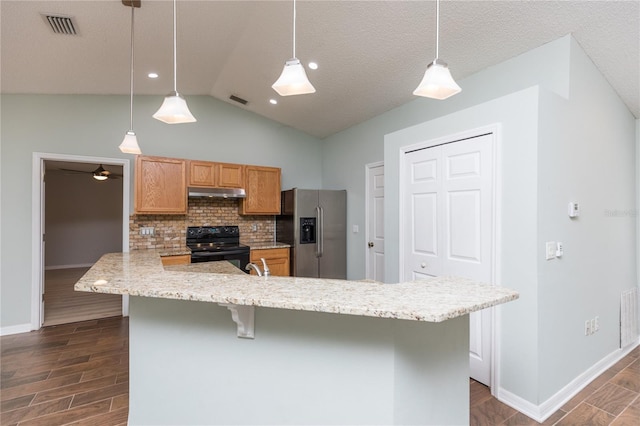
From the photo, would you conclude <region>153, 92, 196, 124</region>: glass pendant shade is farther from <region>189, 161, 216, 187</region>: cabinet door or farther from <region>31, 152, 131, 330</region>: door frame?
<region>31, 152, 131, 330</region>: door frame

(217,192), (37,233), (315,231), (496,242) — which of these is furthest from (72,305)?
(496,242)

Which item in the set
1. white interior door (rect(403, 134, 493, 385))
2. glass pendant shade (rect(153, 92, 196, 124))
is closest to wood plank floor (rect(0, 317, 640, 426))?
white interior door (rect(403, 134, 493, 385))

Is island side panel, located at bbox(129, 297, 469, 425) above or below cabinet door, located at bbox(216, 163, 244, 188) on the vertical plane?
below

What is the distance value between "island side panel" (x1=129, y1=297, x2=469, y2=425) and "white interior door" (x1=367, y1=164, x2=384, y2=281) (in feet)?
9.96

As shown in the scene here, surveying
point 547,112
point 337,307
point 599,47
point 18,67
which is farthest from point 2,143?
point 599,47

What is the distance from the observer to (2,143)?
11.5ft

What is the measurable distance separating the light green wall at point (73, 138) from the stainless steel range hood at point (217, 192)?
659mm

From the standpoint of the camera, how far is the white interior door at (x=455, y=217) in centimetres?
242

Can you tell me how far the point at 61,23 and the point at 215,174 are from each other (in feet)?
7.67

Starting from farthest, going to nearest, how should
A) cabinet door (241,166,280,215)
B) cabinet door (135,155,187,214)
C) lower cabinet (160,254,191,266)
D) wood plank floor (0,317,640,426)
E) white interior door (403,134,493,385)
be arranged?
cabinet door (241,166,280,215), cabinet door (135,155,187,214), lower cabinet (160,254,191,266), white interior door (403,134,493,385), wood plank floor (0,317,640,426)

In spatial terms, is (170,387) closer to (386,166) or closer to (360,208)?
(386,166)

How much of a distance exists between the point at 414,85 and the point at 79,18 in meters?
3.22

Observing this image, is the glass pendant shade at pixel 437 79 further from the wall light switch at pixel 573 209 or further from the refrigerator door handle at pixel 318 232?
the refrigerator door handle at pixel 318 232

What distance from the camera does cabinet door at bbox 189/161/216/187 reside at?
14.2 feet
